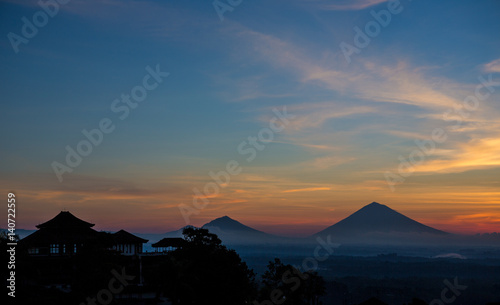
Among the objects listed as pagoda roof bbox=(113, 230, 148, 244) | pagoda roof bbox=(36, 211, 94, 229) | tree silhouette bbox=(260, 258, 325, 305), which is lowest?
tree silhouette bbox=(260, 258, 325, 305)

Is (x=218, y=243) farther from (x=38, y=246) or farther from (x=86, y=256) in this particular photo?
(x=38, y=246)

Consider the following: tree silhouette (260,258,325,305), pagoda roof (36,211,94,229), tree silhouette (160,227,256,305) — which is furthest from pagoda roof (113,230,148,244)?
tree silhouette (260,258,325,305)

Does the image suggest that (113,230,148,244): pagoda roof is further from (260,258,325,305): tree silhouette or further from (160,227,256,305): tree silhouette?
(260,258,325,305): tree silhouette

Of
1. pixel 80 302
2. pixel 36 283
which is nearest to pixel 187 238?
pixel 80 302

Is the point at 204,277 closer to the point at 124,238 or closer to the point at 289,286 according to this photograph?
the point at 289,286

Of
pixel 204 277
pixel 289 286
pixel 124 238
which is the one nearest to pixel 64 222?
pixel 124 238

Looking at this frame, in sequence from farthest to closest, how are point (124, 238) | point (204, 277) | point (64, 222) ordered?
1. point (124, 238)
2. point (64, 222)
3. point (204, 277)

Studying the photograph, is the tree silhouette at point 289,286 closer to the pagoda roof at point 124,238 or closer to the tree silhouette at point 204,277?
the tree silhouette at point 204,277

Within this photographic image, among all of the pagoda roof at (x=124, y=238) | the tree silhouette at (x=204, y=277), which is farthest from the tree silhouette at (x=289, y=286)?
the pagoda roof at (x=124, y=238)
